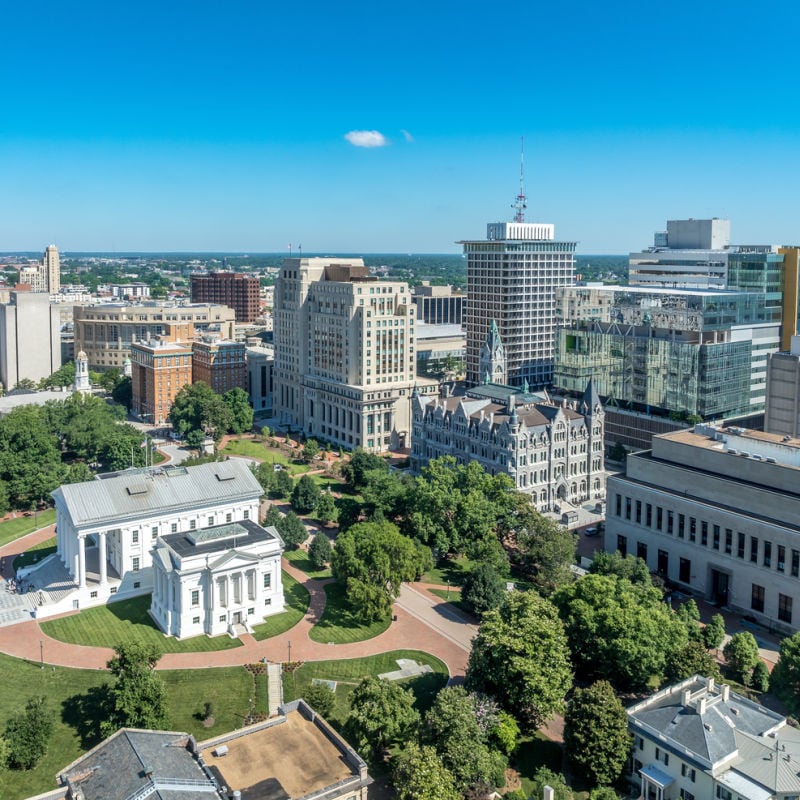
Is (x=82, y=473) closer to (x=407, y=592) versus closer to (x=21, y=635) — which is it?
(x=21, y=635)

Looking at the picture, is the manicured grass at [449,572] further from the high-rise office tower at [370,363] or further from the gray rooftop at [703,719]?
the high-rise office tower at [370,363]

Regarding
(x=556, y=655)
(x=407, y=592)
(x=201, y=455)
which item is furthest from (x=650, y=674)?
(x=201, y=455)

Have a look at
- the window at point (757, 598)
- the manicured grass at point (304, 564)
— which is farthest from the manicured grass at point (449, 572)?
the window at point (757, 598)

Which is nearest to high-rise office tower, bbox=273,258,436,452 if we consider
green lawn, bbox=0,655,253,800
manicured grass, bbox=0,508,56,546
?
manicured grass, bbox=0,508,56,546

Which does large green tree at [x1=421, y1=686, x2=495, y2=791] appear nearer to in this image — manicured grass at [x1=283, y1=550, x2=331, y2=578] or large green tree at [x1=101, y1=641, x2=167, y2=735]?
large green tree at [x1=101, y1=641, x2=167, y2=735]

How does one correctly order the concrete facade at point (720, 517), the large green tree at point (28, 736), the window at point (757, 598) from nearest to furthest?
1. the large green tree at point (28, 736)
2. the concrete facade at point (720, 517)
3. the window at point (757, 598)

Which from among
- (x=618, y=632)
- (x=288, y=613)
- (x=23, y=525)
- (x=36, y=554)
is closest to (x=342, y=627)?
(x=288, y=613)
